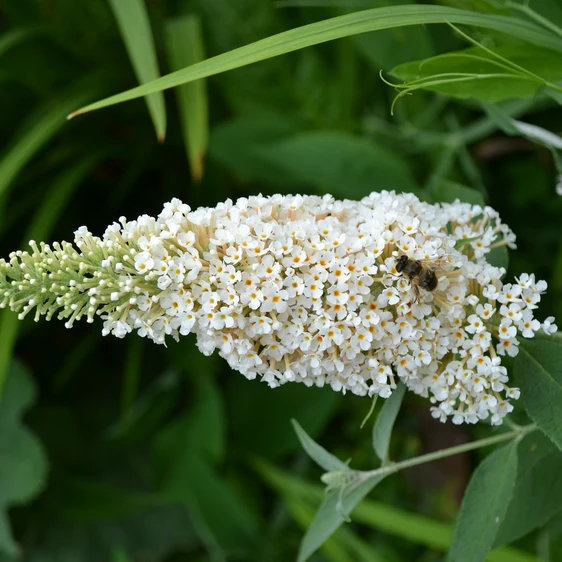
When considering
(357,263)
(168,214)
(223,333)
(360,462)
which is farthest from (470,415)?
(360,462)

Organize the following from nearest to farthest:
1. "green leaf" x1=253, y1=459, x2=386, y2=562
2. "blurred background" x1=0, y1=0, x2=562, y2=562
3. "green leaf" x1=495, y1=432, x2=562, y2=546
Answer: "green leaf" x1=495, y1=432, x2=562, y2=546 < "green leaf" x1=253, y1=459, x2=386, y2=562 < "blurred background" x1=0, y1=0, x2=562, y2=562

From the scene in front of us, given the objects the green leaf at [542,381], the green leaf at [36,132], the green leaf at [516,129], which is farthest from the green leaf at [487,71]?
→ the green leaf at [36,132]

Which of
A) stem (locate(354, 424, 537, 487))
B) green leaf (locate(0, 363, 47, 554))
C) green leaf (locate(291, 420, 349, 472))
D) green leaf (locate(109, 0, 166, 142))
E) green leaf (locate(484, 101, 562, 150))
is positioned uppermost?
green leaf (locate(109, 0, 166, 142))

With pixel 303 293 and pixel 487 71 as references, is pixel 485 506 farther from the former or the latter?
pixel 487 71

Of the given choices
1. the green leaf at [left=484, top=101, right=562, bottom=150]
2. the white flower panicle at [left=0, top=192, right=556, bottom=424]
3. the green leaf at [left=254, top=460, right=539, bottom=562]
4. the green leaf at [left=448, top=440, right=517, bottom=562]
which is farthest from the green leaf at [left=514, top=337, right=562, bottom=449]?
the green leaf at [left=254, top=460, right=539, bottom=562]

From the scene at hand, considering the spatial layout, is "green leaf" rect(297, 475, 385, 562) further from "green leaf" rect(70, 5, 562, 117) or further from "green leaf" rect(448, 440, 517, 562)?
"green leaf" rect(70, 5, 562, 117)

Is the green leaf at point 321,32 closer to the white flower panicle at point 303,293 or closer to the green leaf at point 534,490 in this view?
the white flower panicle at point 303,293

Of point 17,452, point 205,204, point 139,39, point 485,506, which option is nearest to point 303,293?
point 485,506
